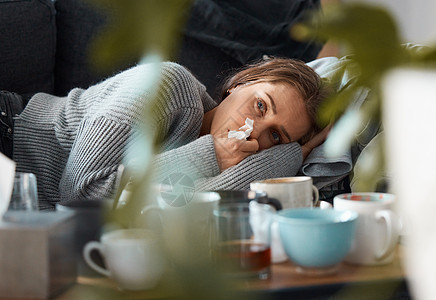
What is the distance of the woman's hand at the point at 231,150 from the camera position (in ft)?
4.51

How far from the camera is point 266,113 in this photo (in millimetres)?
1460

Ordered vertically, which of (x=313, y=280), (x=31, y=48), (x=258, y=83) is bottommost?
(x=313, y=280)

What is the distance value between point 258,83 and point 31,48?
740 mm

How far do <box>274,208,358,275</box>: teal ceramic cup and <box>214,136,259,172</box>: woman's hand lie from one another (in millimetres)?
733

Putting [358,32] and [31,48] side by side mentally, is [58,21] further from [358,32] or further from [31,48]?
[358,32]

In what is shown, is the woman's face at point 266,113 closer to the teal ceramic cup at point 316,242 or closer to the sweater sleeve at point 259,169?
the sweater sleeve at point 259,169

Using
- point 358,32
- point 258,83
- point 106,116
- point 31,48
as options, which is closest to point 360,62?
point 358,32

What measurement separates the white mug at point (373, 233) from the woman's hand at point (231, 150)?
0.66 m

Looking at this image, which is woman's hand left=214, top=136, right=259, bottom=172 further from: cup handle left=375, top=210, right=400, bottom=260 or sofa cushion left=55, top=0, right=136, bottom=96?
cup handle left=375, top=210, right=400, bottom=260

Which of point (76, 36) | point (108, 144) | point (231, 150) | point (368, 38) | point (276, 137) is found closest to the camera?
point (368, 38)

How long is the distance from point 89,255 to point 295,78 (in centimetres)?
104

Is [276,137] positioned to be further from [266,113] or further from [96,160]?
[96,160]

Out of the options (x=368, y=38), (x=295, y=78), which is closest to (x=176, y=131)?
(x=295, y=78)

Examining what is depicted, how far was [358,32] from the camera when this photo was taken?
11 centimetres
